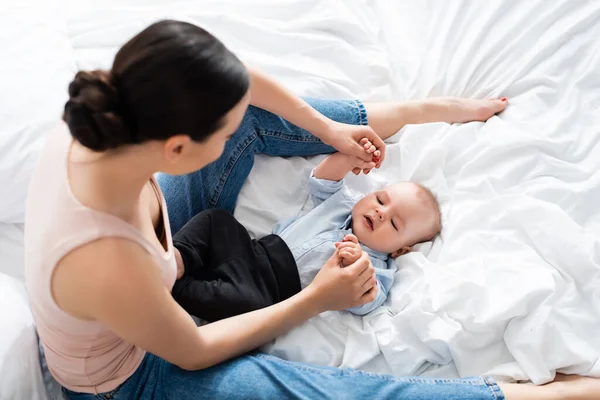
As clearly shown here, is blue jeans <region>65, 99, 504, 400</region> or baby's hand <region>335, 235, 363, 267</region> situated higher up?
baby's hand <region>335, 235, 363, 267</region>

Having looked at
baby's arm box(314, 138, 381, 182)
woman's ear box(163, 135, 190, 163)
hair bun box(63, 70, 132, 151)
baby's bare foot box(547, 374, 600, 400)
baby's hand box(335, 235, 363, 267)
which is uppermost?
hair bun box(63, 70, 132, 151)

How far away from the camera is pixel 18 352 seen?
3.34 ft

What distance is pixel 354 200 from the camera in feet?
4.55

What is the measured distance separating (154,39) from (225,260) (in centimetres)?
60

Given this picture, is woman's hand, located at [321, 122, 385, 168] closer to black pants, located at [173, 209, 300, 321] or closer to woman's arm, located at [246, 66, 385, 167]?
woman's arm, located at [246, 66, 385, 167]

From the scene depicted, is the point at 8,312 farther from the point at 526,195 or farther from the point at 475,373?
the point at 526,195

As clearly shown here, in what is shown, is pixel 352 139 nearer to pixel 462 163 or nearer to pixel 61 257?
pixel 462 163

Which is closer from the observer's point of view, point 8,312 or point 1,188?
point 8,312

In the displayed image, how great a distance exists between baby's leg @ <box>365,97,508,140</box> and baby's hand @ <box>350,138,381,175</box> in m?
0.12

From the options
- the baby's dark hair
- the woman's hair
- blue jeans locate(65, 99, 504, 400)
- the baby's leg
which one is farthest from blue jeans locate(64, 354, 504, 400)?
the baby's leg

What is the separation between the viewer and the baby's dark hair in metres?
1.33

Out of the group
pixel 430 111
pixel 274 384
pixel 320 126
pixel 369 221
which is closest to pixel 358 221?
pixel 369 221

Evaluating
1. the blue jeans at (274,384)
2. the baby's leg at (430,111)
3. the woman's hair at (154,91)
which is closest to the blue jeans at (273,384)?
the blue jeans at (274,384)

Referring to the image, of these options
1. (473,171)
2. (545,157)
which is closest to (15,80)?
(473,171)
